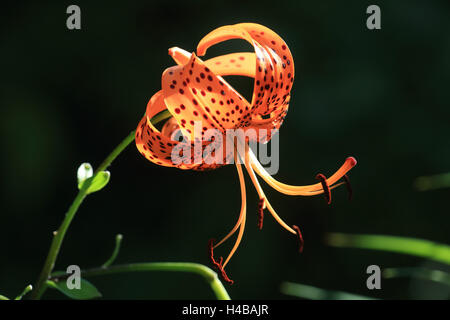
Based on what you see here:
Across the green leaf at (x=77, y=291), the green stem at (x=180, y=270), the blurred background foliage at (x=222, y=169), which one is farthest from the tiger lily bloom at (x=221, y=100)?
the blurred background foliage at (x=222, y=169)

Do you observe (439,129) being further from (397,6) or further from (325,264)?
(325,264)

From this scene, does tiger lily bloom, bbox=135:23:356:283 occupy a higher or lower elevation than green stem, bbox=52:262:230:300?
higher

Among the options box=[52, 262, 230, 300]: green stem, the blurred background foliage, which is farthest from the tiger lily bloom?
the blurred background foliage

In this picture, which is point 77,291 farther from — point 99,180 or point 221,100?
point 221,100

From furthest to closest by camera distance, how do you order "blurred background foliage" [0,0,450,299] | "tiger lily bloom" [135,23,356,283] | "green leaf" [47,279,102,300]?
"blurred background foliage" [0,0,450,299]
"green leaf" [47,279,102,300]
"tiger lily bloom" [135,23,356,283]

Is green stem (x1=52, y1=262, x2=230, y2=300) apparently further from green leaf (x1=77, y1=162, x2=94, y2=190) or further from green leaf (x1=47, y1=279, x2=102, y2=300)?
green leaf (x1=77, y1=162, x2=94, y2=190)

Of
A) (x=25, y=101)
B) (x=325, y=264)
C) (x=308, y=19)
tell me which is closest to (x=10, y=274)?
(x=25, y=101)
